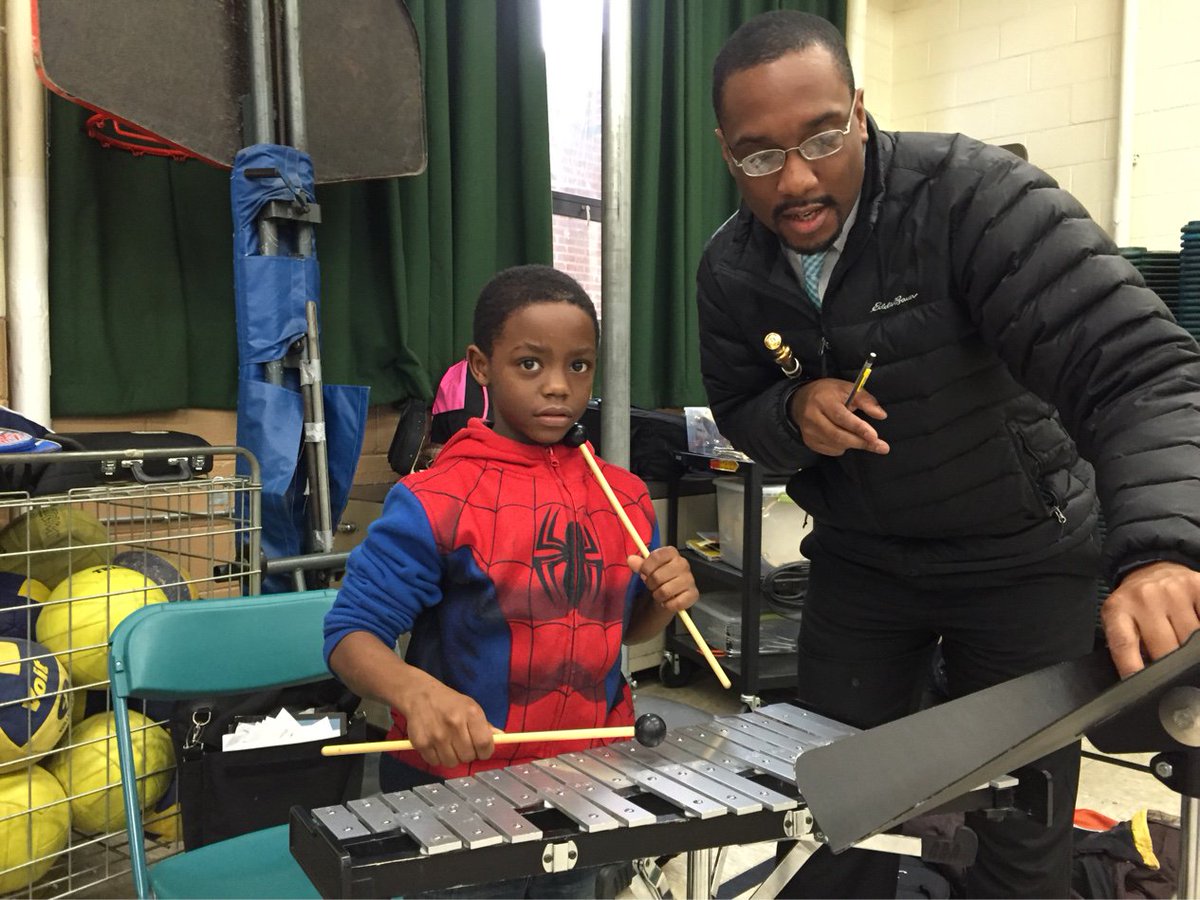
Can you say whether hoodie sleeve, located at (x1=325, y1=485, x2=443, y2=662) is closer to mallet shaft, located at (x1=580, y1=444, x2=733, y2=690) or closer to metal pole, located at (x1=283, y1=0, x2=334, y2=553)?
mallet shaft, located at (x1=580, y1=444, x2=733, y2=690)

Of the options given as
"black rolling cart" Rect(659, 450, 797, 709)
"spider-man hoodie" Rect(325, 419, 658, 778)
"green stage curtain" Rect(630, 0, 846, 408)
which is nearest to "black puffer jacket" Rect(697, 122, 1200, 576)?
"spider-man hoodie" Rect(325, 419, 658, 778)

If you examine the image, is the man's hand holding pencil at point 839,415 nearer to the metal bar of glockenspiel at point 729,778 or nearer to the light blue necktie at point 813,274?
the light blue necktie at point 813,274

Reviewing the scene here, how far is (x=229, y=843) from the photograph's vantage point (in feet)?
4.68

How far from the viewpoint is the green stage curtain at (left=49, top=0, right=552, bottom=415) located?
85.3 inches

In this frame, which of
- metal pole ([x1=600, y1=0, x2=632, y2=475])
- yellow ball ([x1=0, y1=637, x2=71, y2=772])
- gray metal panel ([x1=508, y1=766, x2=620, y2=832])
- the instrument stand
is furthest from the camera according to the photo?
metal pole ([x1=600, y1=0, x2=632, y2=475])

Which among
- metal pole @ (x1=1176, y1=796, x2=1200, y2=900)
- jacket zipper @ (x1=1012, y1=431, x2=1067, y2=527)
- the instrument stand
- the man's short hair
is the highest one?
the man's short hair

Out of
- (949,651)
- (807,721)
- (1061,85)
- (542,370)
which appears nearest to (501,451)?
(542,370)

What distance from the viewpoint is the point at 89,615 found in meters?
1.76

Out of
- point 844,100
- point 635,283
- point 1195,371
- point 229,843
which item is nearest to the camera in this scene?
point 1195,371

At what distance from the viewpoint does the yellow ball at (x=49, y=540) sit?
5.99 ft

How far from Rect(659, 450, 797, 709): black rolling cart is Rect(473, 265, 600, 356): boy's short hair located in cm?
148

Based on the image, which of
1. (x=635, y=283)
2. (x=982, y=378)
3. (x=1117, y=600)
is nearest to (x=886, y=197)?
(x=982, y=378)

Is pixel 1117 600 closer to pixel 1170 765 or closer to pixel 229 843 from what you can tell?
pixel 1170 765

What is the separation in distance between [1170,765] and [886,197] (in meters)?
0.77
